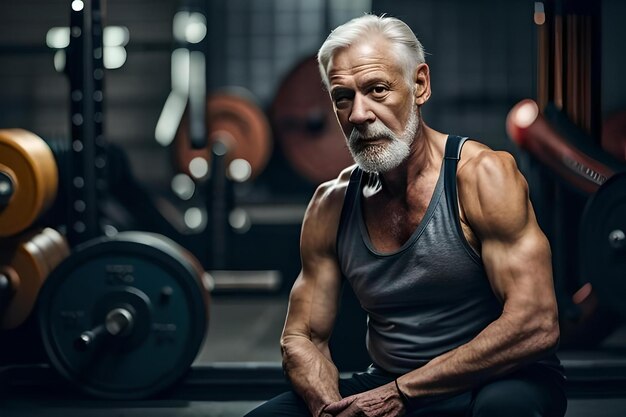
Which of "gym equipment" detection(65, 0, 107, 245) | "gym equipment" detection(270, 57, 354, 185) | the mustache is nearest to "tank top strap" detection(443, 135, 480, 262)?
the mustache

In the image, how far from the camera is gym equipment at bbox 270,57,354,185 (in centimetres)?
530

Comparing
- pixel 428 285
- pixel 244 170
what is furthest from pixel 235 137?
pixel 428 285

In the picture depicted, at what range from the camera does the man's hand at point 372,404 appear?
5.54ft

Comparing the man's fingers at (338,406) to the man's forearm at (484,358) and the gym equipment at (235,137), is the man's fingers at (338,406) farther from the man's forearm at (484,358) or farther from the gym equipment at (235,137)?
the gym equipment at (235,137)

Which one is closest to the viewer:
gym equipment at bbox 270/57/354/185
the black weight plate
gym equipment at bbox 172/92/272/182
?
the black weight plate

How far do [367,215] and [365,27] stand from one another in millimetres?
356

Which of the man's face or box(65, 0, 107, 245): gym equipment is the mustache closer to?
the man's face

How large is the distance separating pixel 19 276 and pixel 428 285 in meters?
1.80

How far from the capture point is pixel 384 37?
1726 millimetres

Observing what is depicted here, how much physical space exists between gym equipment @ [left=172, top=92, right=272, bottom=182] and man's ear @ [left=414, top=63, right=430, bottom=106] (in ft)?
13.8

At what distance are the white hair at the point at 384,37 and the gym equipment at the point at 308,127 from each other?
11.5 ft

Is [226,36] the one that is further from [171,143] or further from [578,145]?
[578,145]

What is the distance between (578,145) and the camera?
308 cm

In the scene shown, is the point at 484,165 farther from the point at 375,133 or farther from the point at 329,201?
the point at 329,201
